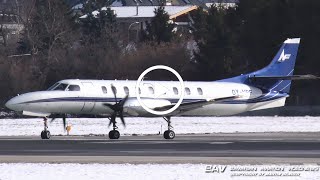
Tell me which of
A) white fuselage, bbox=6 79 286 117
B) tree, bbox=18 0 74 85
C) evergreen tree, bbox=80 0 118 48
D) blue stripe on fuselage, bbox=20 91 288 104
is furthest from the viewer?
evergreen tree, bbox=80 0 118 48

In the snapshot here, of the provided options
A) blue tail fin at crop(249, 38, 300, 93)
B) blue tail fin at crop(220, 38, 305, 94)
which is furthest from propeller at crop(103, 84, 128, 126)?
blue tail fin at crop(249, 38, 300, 93)

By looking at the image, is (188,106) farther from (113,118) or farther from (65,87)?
(65,87)

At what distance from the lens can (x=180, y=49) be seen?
3423 inches

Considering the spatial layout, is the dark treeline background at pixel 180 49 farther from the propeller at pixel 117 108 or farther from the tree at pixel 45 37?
the propeller at pixel 117 108

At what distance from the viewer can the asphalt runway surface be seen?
30203 millimetres

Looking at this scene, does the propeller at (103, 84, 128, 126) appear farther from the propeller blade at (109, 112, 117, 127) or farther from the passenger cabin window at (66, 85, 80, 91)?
the passenger cabin window at (66, 85, 80, 91)

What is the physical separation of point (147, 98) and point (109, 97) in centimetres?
166

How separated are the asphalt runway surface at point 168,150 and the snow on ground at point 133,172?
1.63 metres

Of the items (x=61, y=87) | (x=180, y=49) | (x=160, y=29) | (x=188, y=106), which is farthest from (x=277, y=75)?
(x=160, y=29)

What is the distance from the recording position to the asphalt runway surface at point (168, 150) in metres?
30.2

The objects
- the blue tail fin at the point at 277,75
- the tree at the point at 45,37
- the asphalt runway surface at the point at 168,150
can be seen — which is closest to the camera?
the asphalt runway surface at the point at 168,150

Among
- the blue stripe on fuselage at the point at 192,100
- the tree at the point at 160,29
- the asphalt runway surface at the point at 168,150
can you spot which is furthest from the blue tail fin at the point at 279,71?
the tree at the point at 160,29

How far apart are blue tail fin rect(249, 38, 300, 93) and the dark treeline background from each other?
22.4 metres

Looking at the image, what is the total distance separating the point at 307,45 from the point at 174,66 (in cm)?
1219
